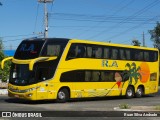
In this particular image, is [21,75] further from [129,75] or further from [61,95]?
[129,75]

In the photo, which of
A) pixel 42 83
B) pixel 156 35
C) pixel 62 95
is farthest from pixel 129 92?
pixel 156 35

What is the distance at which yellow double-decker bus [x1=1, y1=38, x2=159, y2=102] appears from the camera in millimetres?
23891

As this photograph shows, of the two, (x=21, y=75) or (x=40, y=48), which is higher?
(x=40, y=48)

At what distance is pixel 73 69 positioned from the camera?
25547 mm

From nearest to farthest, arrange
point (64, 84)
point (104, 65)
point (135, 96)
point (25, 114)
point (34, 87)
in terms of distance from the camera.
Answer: point (25, 114) < point (34, 87) < point (64, 84) < point (104, 65) < point (135, 96)

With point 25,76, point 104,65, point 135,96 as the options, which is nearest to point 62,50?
point 25,76

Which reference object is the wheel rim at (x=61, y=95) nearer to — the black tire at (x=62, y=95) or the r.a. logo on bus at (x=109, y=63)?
the black tire at (x=62, y=95)

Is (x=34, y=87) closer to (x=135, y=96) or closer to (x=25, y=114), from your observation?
(x=135, y=96)

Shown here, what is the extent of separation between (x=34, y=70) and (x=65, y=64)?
6.64 ft

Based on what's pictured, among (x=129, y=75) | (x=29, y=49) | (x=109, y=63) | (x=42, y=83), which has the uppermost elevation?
(x=29, y=49)

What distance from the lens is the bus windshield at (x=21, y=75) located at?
23688 millimetres

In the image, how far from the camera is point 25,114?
9.23 metres

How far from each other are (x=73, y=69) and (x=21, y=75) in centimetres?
319

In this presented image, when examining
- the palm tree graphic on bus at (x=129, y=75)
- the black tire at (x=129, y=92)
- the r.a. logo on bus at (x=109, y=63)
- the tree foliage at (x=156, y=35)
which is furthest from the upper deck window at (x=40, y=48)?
A: the tree foliage at (x=156, y=35)
